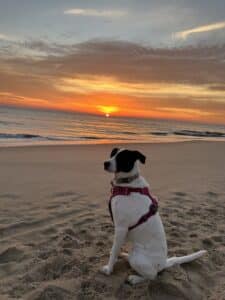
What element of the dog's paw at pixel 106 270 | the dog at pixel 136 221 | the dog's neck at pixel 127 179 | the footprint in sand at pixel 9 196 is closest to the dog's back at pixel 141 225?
the dog at pixel 136 221

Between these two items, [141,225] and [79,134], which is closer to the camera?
[141,225]

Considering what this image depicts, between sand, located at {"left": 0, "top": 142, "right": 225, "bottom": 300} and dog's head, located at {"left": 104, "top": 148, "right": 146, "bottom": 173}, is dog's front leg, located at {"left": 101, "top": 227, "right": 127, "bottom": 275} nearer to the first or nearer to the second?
sand, located at {"left": 0, "top": 142, "right": 225, "bottom": 300}

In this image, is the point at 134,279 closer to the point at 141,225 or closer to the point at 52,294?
the point at 141,225

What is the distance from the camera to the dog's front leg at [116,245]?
3.70m

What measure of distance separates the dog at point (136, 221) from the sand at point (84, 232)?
7.7 inches

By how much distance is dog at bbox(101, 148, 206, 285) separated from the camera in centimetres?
367

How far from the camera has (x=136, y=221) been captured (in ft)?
12.0

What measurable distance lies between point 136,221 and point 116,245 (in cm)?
35

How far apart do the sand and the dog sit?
7.7 inches

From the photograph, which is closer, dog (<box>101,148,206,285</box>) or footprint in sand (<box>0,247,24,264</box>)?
dog (<box>101,148,206,285</box>)

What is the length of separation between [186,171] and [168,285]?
657cm

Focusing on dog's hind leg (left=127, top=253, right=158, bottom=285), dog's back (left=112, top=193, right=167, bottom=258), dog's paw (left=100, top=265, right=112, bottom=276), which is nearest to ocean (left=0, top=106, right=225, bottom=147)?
dog's paw (left=100, top=265, right=112, bottom=276)

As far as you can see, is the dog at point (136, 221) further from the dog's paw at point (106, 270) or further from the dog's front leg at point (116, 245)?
the dog's paw at point (106, 270)

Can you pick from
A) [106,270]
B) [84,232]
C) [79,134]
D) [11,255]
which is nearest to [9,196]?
[84,232]
